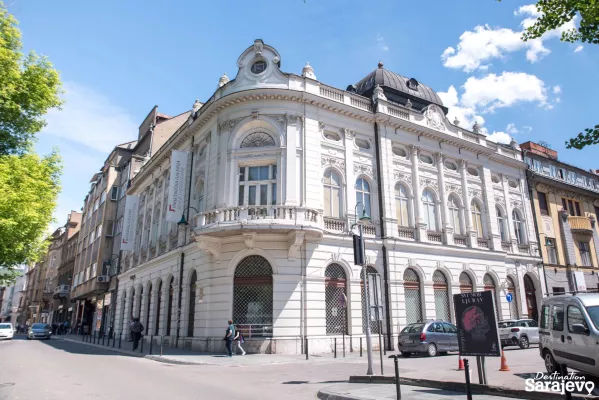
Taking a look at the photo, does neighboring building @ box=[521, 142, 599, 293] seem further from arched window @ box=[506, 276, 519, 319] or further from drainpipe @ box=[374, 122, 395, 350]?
drainpipe @ box=[374, 122, 395, 350]

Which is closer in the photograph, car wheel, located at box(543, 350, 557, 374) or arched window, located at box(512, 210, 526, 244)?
car wheel, located at box(543, 350, 557, 374)

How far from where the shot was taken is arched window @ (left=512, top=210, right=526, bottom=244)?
103 ft

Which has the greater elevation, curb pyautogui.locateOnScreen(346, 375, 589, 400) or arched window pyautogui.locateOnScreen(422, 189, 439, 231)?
arched window pyautogui.locateOnScreen(422, 189, 439, 231)

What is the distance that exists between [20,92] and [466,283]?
25.9 meters

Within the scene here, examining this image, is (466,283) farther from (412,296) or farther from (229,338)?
(229,338)

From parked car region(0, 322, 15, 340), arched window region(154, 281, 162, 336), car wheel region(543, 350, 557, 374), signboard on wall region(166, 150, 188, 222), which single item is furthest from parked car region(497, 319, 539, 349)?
parked car region(0, 322, 15, 340)

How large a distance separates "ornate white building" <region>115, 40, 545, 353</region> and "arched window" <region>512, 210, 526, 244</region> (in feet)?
1.52

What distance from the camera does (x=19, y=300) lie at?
104m

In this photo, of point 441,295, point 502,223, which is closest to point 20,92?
point 441,295

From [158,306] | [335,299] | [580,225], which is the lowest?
[158,306]

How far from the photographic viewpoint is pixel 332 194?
22875 millimetres

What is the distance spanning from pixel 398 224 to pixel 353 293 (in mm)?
5540

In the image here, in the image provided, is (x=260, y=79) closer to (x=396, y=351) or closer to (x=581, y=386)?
(x=396, y=351)

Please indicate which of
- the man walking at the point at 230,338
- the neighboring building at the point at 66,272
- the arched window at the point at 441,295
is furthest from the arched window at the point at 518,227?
the neighboring building at the point at 66,272
